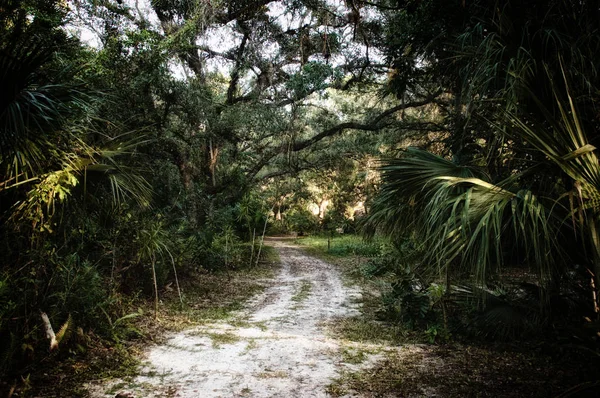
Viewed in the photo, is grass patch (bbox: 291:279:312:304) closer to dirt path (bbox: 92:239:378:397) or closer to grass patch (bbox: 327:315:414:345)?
dirt path (bbox: 92:239:378:397)

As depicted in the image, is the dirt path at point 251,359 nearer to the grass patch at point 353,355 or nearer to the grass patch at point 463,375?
the grass patch at point 353,355

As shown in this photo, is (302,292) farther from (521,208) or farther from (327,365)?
(521,208)

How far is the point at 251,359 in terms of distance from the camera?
382cm

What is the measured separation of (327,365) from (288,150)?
7.85m

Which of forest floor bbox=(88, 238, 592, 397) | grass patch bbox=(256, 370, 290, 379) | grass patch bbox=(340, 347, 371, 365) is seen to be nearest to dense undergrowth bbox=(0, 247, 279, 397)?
forest floor bbox=(88, 238, 592, 397)

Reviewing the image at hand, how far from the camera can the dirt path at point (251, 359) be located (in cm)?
311

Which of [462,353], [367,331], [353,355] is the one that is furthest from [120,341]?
[462,353]

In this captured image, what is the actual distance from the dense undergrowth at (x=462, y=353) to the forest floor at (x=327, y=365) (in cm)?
1

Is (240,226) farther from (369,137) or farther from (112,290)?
(112,290)

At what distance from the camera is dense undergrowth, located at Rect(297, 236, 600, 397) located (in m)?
3.08

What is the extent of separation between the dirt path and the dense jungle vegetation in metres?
0.85

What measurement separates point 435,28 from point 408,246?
3.58m

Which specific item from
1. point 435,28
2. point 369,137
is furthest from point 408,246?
point 369,137

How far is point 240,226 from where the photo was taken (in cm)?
1543
